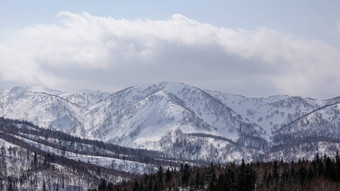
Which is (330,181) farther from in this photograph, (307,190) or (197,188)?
(197,188)

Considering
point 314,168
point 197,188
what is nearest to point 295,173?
point 314,168

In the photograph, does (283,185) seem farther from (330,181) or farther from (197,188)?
(197,188)

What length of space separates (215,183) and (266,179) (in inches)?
755

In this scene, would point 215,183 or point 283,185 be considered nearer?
point 283,185

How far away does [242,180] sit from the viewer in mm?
165750

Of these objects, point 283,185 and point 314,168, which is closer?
point 283,185

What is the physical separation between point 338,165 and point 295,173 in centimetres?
1605

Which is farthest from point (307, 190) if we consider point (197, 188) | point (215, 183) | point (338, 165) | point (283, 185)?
point (197, 188)

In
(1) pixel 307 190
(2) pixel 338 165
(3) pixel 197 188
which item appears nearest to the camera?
(1) pixel 307 190

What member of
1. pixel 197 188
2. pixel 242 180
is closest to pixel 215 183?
pixel 242 180

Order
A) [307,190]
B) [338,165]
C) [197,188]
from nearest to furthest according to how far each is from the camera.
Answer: [307,190] → [338,165] → [197,188]

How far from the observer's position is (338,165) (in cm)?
16775

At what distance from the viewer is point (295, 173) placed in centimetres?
17450

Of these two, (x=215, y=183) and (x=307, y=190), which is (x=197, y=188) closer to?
(x=215, y=183)
